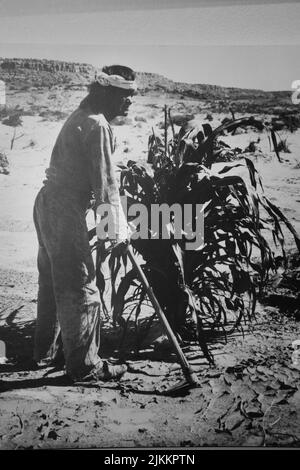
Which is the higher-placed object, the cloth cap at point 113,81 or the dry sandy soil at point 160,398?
the cloth cap at point 113,81

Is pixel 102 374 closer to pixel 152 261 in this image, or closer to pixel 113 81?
pixel 152 261

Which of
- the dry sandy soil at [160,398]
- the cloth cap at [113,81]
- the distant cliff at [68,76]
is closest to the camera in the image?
the dry sandy soil at [160,398]

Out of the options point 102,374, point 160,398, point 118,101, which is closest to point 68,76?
point 118,101

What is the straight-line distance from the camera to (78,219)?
6.63 feet

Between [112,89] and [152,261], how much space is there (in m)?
0.91

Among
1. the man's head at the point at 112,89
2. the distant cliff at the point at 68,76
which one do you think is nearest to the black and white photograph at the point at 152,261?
the man's head at the point at 112,89

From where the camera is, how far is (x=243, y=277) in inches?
88.2

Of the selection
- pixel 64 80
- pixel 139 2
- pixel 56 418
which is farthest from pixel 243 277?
pixel 64 80

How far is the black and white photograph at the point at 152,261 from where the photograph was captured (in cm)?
185

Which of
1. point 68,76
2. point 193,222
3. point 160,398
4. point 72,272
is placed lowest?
point 160,398

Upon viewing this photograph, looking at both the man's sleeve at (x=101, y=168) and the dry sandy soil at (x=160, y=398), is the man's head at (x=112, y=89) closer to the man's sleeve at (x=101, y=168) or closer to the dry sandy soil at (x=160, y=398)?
the man's sleeve at (x=101, y=168)

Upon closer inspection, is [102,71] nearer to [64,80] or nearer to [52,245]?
[52,245]

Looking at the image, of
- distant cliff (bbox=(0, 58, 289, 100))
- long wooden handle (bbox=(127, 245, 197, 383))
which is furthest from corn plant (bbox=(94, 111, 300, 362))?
distant cliff (bbox=(0, 58, 289, 100))

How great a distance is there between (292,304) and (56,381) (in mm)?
1632
